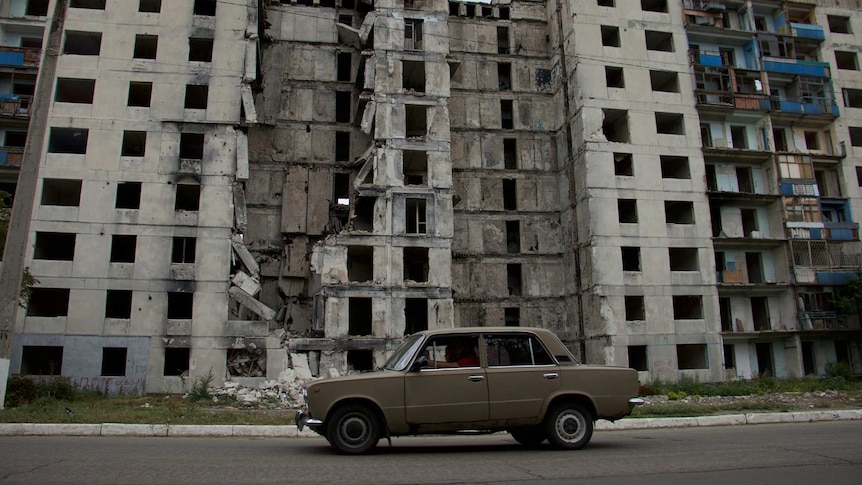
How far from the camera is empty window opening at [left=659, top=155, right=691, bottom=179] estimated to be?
36094 millimetres

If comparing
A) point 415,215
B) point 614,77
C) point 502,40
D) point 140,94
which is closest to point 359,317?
point 415,215

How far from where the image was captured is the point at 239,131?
3136cm

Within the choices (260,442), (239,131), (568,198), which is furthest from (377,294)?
(260,442)

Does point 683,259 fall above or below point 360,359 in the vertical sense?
above

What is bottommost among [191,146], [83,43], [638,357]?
[638,357]

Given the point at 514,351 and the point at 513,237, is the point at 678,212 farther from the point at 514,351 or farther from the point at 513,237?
the point at 514,351

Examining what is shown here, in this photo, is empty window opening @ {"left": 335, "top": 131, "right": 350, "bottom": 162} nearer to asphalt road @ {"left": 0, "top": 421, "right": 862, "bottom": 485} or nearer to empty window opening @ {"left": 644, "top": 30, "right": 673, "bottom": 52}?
empty window opening @ {"left": 644, "top": 30, "right": 673, "bottom": 52}

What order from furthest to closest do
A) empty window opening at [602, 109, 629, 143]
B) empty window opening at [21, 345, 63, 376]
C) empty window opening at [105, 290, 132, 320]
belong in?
empty window opening at [602, 109, 629, 143] < empty window opening at [105, 290, 132, 320] < empty window opening at [21, 345, 63, 376]

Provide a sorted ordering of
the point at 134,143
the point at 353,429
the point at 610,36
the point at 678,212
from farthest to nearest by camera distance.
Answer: the point at 610,36 < the point at 678,212 < the point at 134,143 < the point at 353,429

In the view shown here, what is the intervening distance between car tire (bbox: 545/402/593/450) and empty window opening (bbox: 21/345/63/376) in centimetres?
2612

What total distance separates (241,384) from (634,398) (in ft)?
72.4

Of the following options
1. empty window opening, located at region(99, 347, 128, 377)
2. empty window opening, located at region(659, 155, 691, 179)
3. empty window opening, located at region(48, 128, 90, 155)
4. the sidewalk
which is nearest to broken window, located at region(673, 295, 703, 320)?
empty window opening, located at region(659, 155, 691, 179)

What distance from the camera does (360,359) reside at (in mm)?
31109

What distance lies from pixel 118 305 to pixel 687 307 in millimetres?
29693
